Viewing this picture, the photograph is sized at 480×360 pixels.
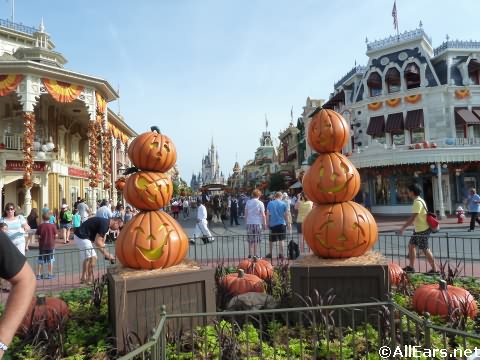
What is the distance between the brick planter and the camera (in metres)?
3.70

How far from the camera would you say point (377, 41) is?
26953 mm

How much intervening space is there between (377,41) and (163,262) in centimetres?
2741

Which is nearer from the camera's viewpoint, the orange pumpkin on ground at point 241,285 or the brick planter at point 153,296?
the brick planter at point 153,296

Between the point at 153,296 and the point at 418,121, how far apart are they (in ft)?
80.1

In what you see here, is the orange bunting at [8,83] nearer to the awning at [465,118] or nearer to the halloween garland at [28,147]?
the halloween garland at [28,147]

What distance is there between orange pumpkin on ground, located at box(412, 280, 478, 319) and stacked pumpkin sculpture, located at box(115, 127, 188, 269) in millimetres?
Answer: 2785

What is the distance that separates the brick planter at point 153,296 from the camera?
370 cm

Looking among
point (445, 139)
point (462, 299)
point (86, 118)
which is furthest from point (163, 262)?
point (86, 118)

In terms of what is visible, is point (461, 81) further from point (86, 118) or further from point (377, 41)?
point (86, 118)

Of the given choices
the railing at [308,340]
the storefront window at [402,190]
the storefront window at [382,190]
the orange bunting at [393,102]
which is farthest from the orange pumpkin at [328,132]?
the orange bunting at [393,102]

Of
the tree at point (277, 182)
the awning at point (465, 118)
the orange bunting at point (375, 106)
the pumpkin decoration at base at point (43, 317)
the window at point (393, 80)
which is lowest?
the pumpkin decoration at base at point (43, 317)

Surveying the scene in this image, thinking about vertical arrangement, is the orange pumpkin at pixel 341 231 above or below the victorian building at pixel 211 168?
below

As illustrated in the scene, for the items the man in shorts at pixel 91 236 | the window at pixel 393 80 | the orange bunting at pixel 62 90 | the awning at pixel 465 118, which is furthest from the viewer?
the window at pixel 393 80

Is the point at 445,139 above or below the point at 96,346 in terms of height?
above
